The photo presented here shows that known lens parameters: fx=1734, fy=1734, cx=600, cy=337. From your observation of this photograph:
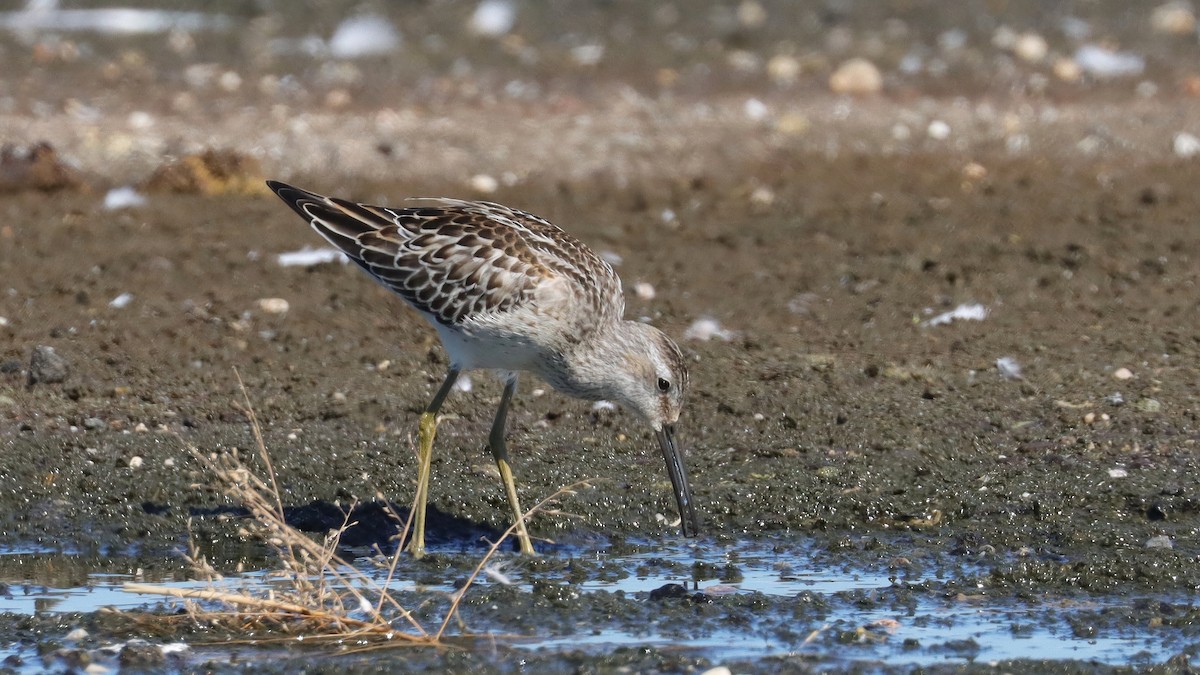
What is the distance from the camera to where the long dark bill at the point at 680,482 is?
22.3 feet

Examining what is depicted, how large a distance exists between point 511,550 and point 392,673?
1615 mm

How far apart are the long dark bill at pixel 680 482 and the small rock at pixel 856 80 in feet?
26.8

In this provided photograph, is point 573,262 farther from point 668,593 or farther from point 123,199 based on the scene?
point 123,199

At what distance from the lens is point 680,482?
6.89 metres

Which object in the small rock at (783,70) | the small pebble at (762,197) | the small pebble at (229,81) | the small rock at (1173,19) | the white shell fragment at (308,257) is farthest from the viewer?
the small rock at (1173,19)

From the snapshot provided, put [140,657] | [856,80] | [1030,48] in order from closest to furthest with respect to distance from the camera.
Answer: [140,657] < [856,80] < [1030,48]

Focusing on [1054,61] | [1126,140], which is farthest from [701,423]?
[1054,61]

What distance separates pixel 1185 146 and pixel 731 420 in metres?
6.44

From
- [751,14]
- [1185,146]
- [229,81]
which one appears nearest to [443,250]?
[1185,146]

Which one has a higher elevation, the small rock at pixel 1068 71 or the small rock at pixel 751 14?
the small rock at pixel 751 14

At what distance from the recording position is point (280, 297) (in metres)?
9.65

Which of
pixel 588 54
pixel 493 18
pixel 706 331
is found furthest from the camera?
pixel 493 18

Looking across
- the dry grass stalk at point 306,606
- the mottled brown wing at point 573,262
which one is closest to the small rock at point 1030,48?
the mottled brown wing at point 573,262

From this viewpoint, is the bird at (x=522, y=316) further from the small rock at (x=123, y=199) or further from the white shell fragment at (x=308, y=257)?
the small rock at (x=123, y=199)
